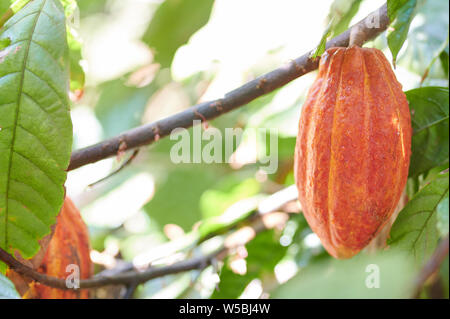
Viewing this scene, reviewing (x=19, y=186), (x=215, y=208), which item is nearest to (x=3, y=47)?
(x=19, y=186)

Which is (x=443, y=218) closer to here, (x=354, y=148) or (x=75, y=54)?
(x=354, y=148)

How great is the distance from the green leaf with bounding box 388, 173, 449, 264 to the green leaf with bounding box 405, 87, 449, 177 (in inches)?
5.7

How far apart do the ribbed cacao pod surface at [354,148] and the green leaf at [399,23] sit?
0.03 m

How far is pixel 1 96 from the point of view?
0.68 metres

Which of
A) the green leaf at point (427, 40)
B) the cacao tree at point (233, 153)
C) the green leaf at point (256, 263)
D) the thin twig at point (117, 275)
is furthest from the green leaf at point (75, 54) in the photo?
the green leaf at point (427, 40)

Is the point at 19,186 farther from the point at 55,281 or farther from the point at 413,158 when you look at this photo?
the point at 413,158

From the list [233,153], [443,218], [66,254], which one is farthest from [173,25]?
[443,218]

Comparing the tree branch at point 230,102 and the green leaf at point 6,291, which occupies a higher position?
the tree branch at point 230,102

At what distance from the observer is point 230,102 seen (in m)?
0.81

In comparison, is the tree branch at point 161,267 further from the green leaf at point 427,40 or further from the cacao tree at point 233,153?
the green leaf at point 427,40

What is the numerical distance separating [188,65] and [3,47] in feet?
3.42

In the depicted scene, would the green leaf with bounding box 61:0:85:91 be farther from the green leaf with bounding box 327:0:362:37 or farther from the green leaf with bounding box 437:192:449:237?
the green leaf with bounding box 437:192:449:237

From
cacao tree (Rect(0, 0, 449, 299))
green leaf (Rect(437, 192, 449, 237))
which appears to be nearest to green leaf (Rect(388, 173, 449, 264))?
cacao tree (Rect(0, 0, 449, 299))

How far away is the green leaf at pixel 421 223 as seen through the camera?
2.57ft
